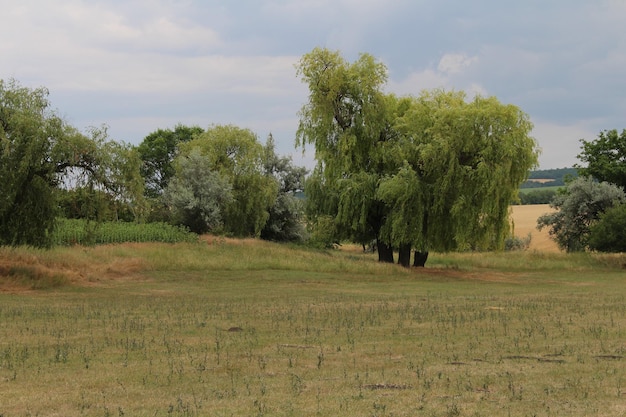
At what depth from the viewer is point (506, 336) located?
16.0 meters

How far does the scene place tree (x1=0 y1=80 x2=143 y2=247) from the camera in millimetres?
31016

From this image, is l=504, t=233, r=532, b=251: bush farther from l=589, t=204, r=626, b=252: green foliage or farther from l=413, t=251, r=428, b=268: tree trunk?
l=413, t=251, r=428, b=268: tree trunk

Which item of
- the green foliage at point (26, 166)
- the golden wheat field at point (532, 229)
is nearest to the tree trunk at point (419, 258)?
the green foliage at point (26, 166)

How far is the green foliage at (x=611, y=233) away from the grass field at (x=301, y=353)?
33261 mm

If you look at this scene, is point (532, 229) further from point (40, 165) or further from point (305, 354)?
point (305, 354)

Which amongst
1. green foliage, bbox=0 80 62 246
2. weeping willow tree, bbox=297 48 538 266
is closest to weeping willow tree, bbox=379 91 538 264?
weeping willow tree, bbox=297 48 538 266

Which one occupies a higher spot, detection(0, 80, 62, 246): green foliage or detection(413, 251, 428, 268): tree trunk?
detection(0, 80, 62, 246): green foliage

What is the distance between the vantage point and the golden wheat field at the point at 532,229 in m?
101

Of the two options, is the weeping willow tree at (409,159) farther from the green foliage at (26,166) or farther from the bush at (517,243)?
the bush at (517,243)

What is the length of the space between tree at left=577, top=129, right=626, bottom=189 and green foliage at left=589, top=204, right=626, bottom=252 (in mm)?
17112

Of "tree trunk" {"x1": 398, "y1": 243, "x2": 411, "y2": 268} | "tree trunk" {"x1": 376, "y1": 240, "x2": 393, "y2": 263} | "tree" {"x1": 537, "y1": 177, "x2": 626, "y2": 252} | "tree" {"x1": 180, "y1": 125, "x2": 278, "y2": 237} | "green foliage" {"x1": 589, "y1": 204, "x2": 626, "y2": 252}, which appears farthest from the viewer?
"tree" {"x1": 537, "y1": 177, "x2": 626, "y2": 252}

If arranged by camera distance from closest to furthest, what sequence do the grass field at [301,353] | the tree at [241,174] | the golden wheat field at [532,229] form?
the grass field at [301,353] < the tree at [241,174] < the golden wheat field at [532,229]

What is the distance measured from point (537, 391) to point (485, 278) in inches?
1465

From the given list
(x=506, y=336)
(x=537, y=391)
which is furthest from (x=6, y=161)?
(x=537, y=391)
